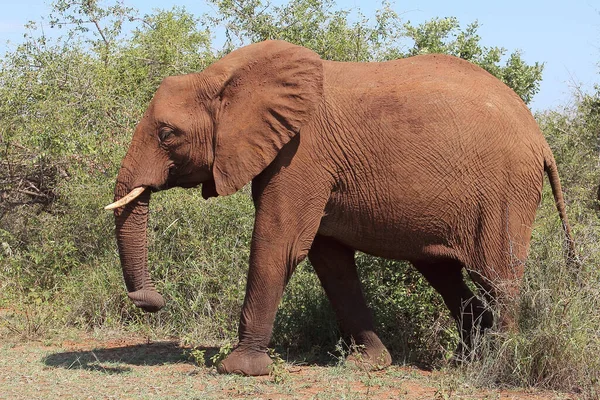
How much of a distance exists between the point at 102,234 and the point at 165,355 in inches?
100

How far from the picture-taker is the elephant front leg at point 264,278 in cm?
659

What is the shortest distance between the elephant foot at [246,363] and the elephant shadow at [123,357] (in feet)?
1.76

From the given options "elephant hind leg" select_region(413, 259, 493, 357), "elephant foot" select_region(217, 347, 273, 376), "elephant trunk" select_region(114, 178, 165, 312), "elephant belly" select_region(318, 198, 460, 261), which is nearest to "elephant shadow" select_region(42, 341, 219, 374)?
"elephant foot" select_region(217, 347, 273, 376)

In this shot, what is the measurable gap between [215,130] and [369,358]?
218 centimetres

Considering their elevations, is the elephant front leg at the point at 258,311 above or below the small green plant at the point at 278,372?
above

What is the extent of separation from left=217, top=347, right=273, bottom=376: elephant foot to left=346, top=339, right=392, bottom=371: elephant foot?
699mm

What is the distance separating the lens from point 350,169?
22.2 feet

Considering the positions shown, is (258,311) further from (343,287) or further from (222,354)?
(343,287)

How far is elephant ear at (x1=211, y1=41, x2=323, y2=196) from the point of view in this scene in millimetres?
6578

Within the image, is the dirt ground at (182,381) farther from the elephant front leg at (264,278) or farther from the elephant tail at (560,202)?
the elephant tail at (560,202)

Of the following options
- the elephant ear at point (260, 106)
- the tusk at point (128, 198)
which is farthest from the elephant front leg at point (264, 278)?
the tusk at point (128, 198)

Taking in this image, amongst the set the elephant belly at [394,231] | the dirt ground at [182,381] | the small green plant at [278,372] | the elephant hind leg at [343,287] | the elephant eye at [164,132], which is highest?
the elephant eye at [164,132]

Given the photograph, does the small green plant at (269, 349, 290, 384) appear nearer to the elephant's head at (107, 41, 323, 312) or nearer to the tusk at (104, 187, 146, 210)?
the elephant's head at (107, 41, 323, 312)

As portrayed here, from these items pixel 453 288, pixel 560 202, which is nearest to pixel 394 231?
pixel 453 288
